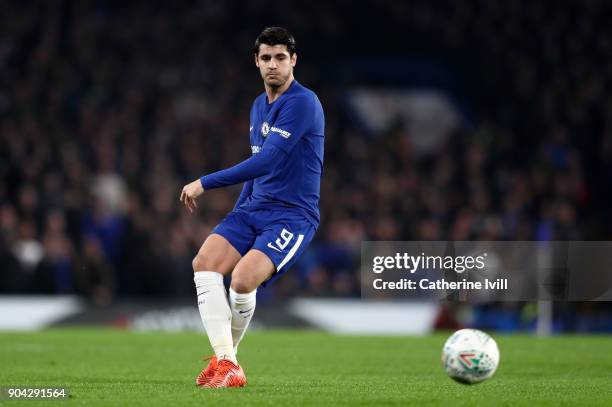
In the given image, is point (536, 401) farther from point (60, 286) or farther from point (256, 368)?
point (60, 286)

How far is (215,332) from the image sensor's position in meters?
7.52

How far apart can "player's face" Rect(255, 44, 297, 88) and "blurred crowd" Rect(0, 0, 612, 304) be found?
9773mm

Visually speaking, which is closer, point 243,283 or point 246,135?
point 243,283

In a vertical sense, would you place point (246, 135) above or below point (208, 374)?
above

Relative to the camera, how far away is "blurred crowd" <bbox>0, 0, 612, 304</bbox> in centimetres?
1770

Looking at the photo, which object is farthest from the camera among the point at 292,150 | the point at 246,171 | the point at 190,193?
the point at 292,150

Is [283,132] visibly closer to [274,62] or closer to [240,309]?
[274,62]

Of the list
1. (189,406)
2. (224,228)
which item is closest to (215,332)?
(224,228)

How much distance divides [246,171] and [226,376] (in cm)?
132

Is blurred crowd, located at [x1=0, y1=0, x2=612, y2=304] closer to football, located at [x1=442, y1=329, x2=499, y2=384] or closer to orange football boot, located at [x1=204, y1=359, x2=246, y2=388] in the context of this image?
orange football boot, located at [x1=204, y1=359, x2=246, y2=388]

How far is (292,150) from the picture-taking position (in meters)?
7.71

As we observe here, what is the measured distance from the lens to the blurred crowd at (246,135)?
17.7m

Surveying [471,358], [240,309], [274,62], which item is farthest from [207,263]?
[471,358]

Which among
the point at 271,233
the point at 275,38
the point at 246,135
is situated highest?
the point at 275,38
